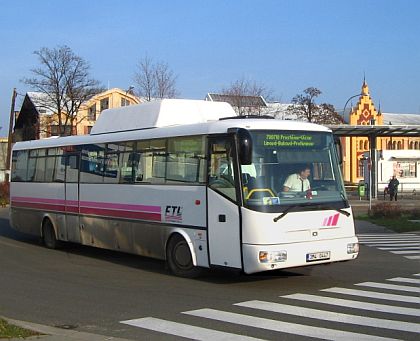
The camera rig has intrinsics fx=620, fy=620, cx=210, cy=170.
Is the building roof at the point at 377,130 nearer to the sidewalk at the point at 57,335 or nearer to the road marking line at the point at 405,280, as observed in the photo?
the road marking line at the point at 405,280

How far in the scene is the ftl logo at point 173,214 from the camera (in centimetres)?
1190

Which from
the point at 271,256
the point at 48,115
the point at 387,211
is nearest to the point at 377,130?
the point at 387,211

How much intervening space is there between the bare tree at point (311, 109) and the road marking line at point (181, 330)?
178 feet

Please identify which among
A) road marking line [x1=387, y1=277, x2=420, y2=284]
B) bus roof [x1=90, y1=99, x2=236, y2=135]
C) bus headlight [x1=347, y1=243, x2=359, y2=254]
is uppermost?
bus roof [x1=90, y1=99, x2=236, y2=135]

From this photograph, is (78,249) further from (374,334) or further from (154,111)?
(374,334)

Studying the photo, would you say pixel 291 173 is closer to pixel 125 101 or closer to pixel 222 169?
pixel 222 169

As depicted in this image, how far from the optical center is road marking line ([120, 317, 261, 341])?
737 cm

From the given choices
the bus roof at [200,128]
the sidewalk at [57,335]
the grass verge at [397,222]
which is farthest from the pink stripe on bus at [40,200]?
the grass verge at [397,222]

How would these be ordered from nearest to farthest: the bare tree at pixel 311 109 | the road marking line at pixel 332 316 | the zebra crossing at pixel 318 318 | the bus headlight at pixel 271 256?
the zebra crossing at pixel 318 318 < the road marking line at pixel 332 316 < the bus headlight at pixel 271 256 < the bare tree at pixel 311 109

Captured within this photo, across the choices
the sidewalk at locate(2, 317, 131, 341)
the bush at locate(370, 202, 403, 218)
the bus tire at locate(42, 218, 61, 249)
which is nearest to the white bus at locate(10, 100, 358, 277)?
the bus tire at locate(42, 218, 61, 249)

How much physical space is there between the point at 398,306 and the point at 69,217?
31.4ft

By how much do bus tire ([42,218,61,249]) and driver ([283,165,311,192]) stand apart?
8585 mm

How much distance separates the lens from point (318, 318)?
8.32 metres

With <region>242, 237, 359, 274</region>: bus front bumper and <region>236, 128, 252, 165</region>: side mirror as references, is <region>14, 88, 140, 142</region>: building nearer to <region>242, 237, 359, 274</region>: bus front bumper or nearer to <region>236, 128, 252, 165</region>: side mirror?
<region>236, 128, 252, 165</region>: side mirror
